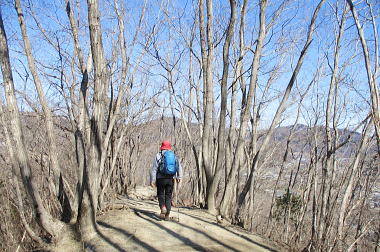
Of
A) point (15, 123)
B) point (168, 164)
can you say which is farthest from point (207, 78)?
point (15, 123)

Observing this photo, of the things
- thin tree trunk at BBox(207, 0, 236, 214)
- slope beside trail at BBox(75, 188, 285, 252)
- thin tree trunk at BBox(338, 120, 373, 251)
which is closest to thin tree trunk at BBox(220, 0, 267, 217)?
thin tree trunk at BBox(207, 0, 236, 214)

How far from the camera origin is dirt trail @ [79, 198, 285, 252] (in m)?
4.42

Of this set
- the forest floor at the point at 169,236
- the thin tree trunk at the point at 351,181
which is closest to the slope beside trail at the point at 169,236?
the forest floor at the point at 169,236

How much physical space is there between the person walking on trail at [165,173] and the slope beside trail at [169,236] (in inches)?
16.1

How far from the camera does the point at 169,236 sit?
475cm

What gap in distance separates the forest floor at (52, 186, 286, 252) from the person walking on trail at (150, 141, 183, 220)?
403 millimetres

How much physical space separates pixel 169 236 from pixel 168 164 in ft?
3.94

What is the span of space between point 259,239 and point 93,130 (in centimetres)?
320

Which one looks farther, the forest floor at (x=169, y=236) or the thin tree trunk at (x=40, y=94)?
the thin tree trunk at (x=40, y=94)

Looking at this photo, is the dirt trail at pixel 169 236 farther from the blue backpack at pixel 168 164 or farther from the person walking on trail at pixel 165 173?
the blue backpack at pixel 168 164

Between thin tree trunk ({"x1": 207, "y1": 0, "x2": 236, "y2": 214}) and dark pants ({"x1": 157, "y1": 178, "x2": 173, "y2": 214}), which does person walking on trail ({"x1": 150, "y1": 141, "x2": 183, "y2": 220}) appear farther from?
thin tree trunk ({"x1": 207, "y1": 0, "x2": 236, "y2": 214})

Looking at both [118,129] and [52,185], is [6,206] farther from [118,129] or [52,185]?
[118,129]

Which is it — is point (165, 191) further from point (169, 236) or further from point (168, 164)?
point (169, 236)

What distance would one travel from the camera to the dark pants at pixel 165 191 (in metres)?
5.48
